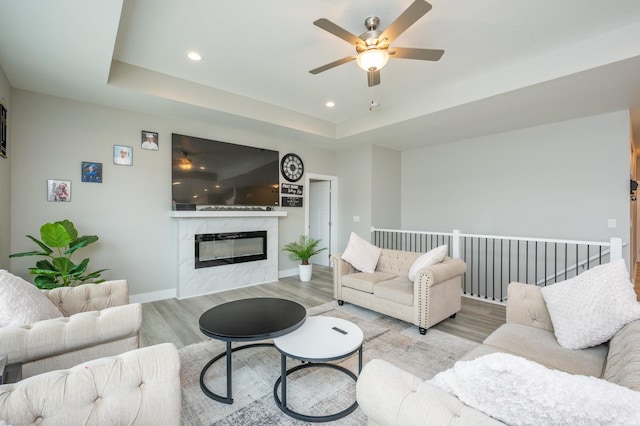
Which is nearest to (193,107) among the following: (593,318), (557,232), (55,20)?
(55,20)

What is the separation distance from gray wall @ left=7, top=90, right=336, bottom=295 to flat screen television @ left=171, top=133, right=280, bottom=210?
142 millimetres

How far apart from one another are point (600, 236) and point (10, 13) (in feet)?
22.5

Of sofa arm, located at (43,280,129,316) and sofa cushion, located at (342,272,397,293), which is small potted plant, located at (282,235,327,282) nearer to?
sofa cushion, located at (342,272,397,293)

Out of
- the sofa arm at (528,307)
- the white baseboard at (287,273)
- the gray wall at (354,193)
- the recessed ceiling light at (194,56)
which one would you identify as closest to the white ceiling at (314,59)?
the recessed ceiling light at (194,56)

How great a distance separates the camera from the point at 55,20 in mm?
2148

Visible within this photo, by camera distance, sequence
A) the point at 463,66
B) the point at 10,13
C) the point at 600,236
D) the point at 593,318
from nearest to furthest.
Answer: the point at 593,318 < the point at 10,13 < the point at 463,66 < the point at 600,236

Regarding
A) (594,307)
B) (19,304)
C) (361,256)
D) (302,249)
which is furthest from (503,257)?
(19,304)

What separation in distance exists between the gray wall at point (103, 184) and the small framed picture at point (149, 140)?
0.20 feet

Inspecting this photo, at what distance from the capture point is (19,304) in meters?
1.57

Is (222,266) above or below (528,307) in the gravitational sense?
below

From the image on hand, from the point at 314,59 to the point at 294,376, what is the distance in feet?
10.4

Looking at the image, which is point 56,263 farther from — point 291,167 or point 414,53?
point 414,53

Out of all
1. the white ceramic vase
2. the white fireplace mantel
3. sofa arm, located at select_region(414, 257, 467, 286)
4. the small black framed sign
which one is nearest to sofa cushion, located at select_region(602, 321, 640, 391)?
sofa arm, located at select_region(414, 257, 467, 286)

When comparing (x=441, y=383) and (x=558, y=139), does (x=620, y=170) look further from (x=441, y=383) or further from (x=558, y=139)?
(x=441, y=383)
